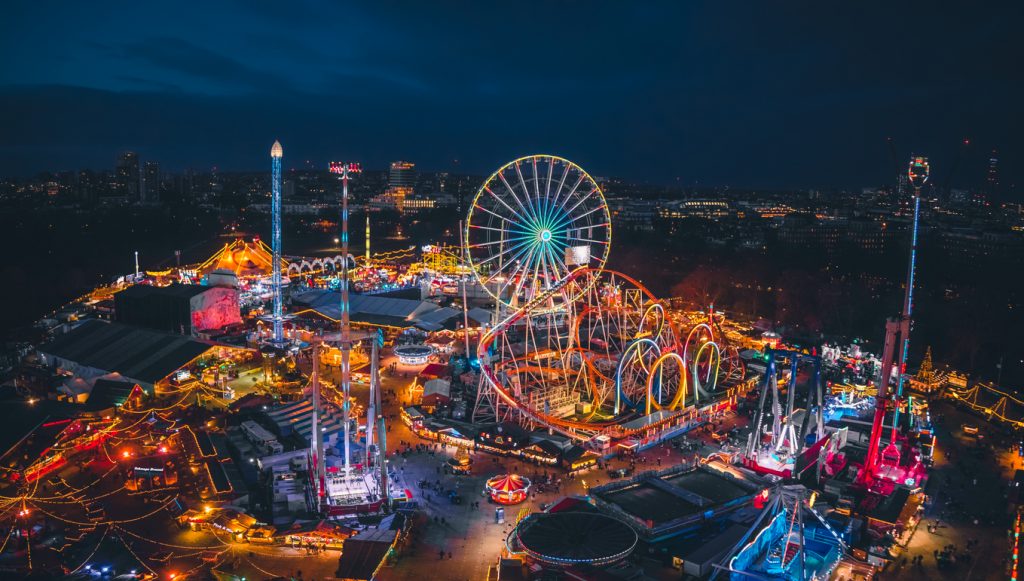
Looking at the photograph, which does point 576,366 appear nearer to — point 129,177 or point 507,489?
point 507,489

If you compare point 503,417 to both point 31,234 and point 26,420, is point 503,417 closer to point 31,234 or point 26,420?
point 26,420

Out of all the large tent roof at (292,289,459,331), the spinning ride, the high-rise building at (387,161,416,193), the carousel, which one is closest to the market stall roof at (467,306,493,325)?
the large tent roof at (292,289,459,331)

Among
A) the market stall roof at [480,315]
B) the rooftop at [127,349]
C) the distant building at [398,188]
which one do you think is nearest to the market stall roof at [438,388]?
the rooftop at [127,349]

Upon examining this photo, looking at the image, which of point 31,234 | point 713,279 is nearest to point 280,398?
point 713,279

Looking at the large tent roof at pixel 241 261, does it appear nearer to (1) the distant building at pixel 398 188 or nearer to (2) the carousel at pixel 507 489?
(2) the carousel at pixel 507 489

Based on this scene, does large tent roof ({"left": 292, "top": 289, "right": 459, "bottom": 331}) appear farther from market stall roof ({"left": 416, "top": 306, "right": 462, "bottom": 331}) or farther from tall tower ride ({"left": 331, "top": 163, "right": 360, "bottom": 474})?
tall tower ride ({"left": 331, "top": 163, "right": 360, "bottom": 474})

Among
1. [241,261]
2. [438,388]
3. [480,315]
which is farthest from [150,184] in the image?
[438,388]

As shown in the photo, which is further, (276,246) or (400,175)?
(400,175)
